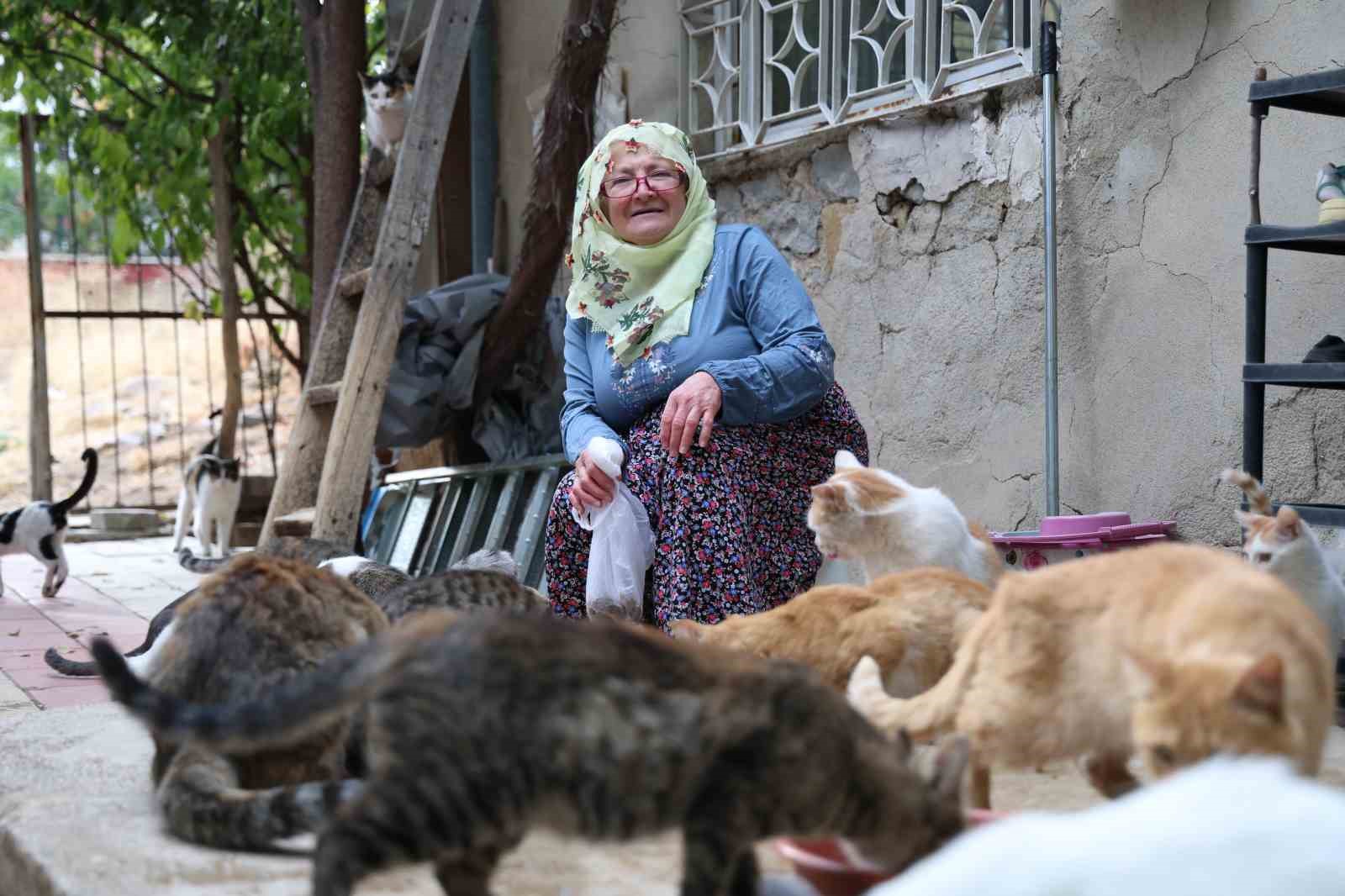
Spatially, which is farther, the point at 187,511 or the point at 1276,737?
the point at 187,511

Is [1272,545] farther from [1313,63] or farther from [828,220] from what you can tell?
[828,220]

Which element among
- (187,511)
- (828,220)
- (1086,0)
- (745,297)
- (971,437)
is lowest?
(187,511)

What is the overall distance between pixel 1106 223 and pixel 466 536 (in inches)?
116

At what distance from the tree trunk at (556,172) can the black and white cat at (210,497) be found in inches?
121

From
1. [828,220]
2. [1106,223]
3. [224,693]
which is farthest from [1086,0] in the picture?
[224,693]

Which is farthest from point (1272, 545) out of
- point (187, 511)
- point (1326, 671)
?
point (187, 511)

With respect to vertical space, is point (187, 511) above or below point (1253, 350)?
below

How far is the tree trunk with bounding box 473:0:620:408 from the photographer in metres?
5.23

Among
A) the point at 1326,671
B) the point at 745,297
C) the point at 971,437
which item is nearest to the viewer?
the point at 1326,671

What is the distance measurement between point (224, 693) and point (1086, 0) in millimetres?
3435

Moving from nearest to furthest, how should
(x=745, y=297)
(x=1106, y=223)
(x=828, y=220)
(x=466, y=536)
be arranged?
1. (x=745, y=297)
2. (x=1106, y=223)
3. (x=828, y=220)
4. (x=466, y=536)

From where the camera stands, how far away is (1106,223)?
4125 millimetres

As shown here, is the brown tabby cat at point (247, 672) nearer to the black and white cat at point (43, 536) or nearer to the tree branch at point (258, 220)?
the black and white cat at point (43, 536)

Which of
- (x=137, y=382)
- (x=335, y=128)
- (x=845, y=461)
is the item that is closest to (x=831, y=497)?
(x=845, y=461)
